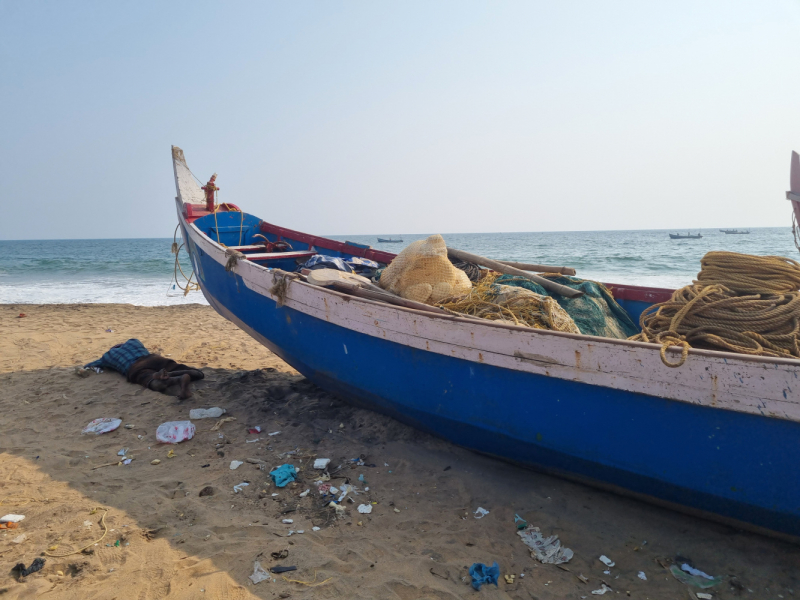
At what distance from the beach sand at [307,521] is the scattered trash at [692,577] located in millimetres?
44

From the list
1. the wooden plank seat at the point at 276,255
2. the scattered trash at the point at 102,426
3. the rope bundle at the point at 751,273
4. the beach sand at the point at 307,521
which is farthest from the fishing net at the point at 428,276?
the scattered trash at the point at 102,426

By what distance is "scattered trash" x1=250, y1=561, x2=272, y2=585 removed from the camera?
2201 millimetres

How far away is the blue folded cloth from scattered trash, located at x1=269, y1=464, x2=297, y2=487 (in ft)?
9.12

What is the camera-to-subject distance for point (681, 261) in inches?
904

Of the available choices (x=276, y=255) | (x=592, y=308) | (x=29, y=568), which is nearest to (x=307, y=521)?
(x=29, y=568)

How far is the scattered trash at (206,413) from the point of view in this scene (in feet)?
13.7

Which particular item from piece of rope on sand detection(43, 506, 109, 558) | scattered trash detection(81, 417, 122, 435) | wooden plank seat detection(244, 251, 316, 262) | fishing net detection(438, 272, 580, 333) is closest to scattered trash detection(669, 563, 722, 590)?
fishing net detection(438, 272, 580, 333)

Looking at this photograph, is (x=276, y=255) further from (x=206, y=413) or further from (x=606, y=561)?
(x=606, y=561)

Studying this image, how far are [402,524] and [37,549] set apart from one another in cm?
186

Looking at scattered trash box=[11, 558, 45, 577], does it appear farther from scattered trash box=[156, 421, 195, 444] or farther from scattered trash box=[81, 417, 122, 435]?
scattered trash box=[81, 417, 122, 435]

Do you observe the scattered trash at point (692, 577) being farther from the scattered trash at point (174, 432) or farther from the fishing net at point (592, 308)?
the scattered trash at point (174, 432)

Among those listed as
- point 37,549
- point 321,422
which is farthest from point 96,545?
point 321,422

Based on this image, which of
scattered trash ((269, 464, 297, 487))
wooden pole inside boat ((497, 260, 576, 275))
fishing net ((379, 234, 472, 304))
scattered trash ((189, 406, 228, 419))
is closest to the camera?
scattered trash ((269, 464, 297, 487))

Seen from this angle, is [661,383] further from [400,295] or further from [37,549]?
[37,549]
